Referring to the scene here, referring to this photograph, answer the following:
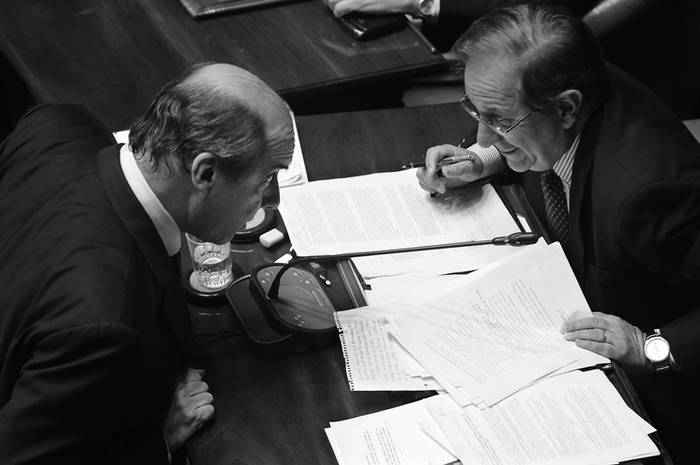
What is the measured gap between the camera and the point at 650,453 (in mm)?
1477

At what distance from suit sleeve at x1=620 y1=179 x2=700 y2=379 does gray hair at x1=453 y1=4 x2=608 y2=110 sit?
268 millimetres

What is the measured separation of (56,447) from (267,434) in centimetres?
35

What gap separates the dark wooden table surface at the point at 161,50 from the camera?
2387mm

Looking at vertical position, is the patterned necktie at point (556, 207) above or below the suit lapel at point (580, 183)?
below

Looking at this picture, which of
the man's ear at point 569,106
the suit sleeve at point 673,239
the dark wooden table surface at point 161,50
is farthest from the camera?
the dark wooden table surface at point 161,50

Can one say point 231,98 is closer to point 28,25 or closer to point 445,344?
point 445,344

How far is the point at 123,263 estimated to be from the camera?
1479mm

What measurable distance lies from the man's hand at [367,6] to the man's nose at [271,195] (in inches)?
42.7

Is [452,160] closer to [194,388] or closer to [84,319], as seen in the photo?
[194,388]

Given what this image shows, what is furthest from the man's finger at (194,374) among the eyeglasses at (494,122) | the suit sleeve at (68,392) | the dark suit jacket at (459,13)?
the dark suit jacket at (459,13)

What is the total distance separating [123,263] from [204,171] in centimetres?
22

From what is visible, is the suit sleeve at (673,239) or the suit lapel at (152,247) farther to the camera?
the suit sleeve at (673,239)

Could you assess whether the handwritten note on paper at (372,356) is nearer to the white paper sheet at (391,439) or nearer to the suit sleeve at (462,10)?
the white paper sheet at (391,439)

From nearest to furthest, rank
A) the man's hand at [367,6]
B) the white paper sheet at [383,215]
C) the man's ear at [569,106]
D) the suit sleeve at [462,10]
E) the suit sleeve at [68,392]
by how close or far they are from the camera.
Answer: the suit sleeve at [68,392] < the man's ear at [569,106] < the white paper sheet at [383,215] < the man's hand at [367,6] < the suit sleeve at [462,10]
